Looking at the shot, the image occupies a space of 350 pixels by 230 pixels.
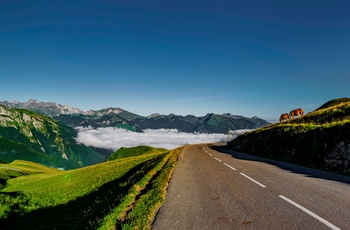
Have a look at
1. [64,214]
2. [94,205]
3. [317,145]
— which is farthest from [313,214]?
[317,145]

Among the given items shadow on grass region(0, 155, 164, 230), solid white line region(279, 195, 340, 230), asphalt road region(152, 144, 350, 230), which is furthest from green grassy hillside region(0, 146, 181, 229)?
solid white line region(279, 195, 340, 230)

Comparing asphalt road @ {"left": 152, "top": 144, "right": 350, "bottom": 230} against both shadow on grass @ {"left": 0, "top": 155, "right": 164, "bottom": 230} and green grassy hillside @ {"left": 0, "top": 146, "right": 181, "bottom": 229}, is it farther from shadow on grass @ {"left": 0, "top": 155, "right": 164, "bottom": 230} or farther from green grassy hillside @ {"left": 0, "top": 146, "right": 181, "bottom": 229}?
shadow on grass @ {"left": 0, "top": 155, "right": 164, "bottom": 230}

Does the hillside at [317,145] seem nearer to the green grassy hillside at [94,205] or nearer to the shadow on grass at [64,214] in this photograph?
the green grassy hillside at [94,205]

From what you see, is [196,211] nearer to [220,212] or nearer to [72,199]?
[220,212]

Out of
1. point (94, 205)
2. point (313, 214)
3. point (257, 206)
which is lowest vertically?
point (94, 205)

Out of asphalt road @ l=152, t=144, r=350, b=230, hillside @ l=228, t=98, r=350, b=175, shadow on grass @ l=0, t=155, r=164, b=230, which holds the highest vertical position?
hillside @ l=228, t=98, r=350, b=175

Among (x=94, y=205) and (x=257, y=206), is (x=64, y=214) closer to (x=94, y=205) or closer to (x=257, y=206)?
(x=94, y=205)

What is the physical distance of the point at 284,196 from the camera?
9.82 m

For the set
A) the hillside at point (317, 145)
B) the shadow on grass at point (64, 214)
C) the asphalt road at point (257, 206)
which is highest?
the hillside at point (317, 145)

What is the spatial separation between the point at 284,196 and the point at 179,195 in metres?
4.75

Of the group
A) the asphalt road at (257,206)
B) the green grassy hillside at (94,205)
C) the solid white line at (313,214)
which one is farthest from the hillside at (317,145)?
the green grassy hillside at (94,205)

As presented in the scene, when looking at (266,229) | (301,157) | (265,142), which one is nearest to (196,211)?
(266,229)

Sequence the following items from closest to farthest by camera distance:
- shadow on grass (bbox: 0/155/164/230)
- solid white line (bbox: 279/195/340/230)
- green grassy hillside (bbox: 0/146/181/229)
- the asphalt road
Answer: solid white line (bbox: 279/195/340/230), the asphalt road, green grassy hillside (bbox: 0/146/181/229), shadow on grass (bbox: 0/155/164/230)

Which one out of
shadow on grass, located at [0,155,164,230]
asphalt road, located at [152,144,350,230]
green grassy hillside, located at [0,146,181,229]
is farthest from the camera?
shadow on grass, located at [0,155,164,230]
